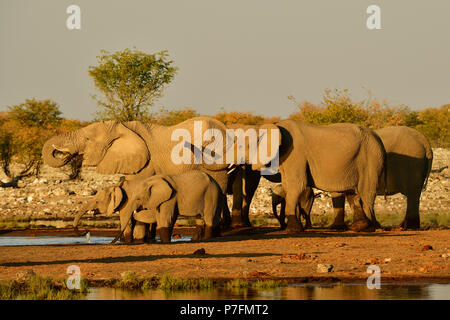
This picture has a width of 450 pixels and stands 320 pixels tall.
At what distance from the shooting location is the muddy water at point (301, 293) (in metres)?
12.8

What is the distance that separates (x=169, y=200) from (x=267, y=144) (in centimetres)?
326

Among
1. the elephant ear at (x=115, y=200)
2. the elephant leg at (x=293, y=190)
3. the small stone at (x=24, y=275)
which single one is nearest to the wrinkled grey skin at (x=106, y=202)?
the elephant ear at (x=115, y=200)

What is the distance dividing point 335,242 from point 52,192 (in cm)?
1915

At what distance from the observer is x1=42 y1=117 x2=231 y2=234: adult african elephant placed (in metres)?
22.3

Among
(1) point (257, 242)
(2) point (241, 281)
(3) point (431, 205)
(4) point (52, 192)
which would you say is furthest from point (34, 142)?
(2) point (241, 281)

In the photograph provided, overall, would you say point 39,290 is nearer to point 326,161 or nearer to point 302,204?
point 326,161

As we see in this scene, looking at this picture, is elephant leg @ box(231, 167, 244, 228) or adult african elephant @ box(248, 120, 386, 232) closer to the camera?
adult african elephant @ box(248, 120, 386, 232)

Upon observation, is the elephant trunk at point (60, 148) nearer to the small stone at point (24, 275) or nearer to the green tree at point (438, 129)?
the small stone at point (24, 275)

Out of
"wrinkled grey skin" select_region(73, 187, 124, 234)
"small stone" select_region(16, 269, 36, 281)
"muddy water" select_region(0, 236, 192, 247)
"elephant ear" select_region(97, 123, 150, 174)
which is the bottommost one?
"muddy water" select_region(0, 236, 192, 247)

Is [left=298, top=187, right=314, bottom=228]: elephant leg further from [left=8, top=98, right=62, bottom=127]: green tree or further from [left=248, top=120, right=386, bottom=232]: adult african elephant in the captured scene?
[left=8, top=98, right=62, bottom=127]: green tree

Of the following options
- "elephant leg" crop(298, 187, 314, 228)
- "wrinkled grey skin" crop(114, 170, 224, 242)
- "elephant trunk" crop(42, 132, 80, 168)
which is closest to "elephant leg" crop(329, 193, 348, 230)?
"elephant leg" crop(298, 187, 314, 228)

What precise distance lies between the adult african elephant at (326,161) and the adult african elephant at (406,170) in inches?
57.4

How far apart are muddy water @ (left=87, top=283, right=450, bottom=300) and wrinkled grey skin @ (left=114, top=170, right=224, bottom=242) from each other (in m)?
5.77
